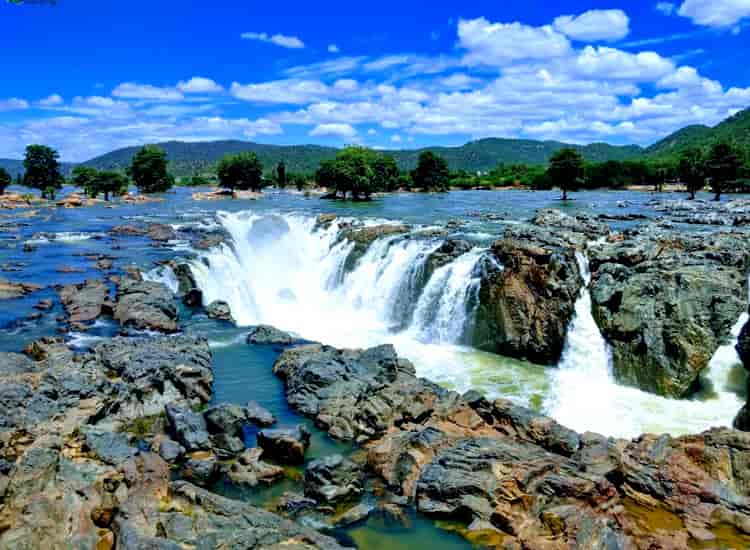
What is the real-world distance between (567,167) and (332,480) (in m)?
51.7

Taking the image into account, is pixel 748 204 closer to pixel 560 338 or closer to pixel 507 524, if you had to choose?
pixel 560 338

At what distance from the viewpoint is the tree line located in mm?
56438

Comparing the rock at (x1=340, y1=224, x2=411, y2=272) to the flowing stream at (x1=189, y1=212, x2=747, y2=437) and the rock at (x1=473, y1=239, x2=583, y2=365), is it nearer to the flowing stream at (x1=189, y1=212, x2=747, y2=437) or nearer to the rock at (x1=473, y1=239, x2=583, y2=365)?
the flowing stream at (x1=189, y1=212, x2=747, y2=437)

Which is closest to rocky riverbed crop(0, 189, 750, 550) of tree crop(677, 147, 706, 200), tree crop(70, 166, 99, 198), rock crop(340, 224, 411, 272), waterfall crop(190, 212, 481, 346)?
waterfall crop(190, 212, 481, 346)

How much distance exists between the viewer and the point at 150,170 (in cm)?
8681

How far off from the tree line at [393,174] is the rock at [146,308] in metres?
42.7

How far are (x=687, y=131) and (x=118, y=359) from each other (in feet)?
638

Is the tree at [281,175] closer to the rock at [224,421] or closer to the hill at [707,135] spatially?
the hill at [707,135]

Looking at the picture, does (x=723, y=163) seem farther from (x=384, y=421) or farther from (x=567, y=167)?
(x=384, y=421)

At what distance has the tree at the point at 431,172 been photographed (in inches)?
3307

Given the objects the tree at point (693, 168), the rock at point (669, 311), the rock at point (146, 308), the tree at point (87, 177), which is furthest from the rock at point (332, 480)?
the tree at point (87, 177)

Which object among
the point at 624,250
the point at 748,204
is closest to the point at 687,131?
the point at 748,204

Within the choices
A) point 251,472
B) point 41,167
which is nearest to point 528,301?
point 251,472

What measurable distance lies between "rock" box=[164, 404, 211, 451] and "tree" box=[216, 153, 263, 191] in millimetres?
75017
